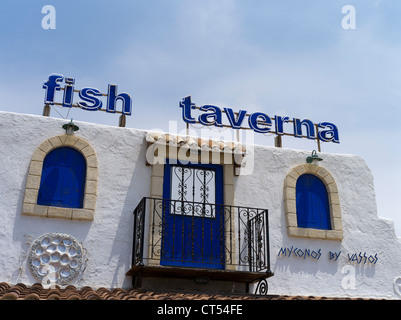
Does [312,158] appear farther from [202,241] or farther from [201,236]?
[202,241]

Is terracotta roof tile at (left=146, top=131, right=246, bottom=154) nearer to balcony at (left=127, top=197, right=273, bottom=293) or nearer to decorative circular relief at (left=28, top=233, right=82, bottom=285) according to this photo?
balcony at (left=127, top=197, right=273, bottom=293)

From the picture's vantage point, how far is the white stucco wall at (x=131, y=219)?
966 centimetres

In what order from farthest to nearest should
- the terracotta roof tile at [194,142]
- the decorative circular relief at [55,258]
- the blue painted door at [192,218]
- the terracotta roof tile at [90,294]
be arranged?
1. the terracotta roof tile at [194,142]
2. the blue painted door at [192,218]
3. the decorative circular relief at [55,258]
4. the terracotta roof tile at [90,294]

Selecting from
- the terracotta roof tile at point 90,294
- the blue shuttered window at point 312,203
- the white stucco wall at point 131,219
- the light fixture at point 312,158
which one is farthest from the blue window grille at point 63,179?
the light fixture at point 312,158

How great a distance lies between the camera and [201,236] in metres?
10.3

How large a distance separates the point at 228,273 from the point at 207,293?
520mm

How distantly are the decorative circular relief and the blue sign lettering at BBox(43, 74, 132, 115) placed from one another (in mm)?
2790

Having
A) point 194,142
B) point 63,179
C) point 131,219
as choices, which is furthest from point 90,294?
point 194,142

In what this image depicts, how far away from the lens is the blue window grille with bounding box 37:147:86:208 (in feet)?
32.7

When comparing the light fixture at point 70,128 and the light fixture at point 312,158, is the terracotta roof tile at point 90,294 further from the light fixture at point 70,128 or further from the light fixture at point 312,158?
the light fixture at point 312,158

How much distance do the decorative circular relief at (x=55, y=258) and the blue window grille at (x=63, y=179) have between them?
681 mm

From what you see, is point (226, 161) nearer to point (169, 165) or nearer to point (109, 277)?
point (169, 165)

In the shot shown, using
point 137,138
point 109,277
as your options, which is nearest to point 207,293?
point 109,277

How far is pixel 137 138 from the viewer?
10852 millimetres
